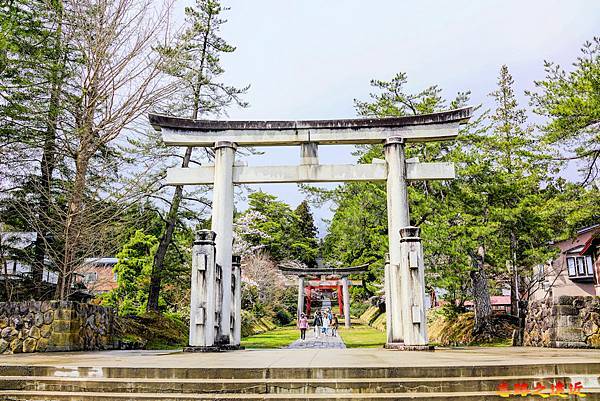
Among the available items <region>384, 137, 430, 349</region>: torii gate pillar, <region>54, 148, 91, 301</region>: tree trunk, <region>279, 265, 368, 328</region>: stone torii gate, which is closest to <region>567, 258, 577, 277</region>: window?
<region>279, 265, 368, 328</region>: stone torii gate

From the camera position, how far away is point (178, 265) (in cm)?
1919

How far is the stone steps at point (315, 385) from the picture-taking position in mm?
5930

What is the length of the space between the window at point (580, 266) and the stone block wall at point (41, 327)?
27.7 metres

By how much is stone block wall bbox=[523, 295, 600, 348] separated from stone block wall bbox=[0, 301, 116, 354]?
12.1 m

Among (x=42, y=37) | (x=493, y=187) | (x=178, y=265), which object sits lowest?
(x=178, y=265)

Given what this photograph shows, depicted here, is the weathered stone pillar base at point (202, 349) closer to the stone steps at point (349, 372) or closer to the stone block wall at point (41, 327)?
the stone block wall at point (41, 327)

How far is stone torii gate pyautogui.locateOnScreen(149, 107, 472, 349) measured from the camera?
11.7 metres

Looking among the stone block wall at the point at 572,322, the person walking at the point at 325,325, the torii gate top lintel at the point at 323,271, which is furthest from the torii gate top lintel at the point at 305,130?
the torii gate top lintel at the point at 323,271

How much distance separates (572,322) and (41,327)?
13.1 m

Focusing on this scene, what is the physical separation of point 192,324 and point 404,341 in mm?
4934

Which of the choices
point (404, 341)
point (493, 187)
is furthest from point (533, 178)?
point (404, 341)

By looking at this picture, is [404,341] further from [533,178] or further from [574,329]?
[533,178]

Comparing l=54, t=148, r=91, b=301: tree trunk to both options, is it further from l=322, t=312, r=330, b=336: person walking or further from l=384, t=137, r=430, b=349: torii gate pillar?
l=322, t=312, r=330, b=336: person walking

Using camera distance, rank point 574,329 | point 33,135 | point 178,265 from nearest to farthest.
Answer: point 574,329 → point 33,135 → point 178,265
